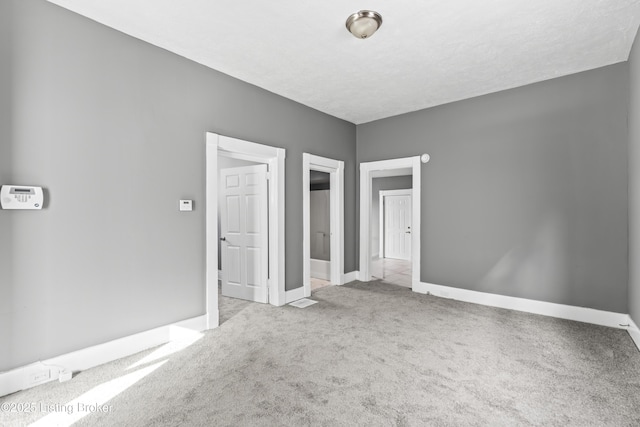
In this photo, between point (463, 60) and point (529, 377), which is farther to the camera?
point (463, 60)

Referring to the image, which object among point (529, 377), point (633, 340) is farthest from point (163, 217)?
point (633, 340)

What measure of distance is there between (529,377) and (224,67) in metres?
4.07

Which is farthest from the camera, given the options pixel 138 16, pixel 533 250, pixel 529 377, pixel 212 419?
pixel 533 250

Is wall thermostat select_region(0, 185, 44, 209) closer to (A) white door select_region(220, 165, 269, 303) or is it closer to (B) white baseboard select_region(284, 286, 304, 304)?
(A) white door select_region(220, 165, 269, 303)

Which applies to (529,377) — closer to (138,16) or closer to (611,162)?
(611,162)

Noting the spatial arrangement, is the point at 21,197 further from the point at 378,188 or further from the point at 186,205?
the point at 378,188

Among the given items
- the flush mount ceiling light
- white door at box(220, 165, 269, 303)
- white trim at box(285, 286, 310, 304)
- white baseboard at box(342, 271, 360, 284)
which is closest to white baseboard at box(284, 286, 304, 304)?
white trim at box(285, 286, 310, 304)

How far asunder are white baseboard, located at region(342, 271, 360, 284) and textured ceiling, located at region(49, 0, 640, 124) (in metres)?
3.07

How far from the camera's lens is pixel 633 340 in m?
2.87

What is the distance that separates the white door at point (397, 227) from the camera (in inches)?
330

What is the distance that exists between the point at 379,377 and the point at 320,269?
3.58m

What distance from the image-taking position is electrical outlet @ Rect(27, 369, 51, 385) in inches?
83.8

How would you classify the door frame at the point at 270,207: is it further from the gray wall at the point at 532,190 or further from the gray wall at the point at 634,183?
the gray wall at the point at 634,183

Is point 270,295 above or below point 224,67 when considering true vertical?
below
